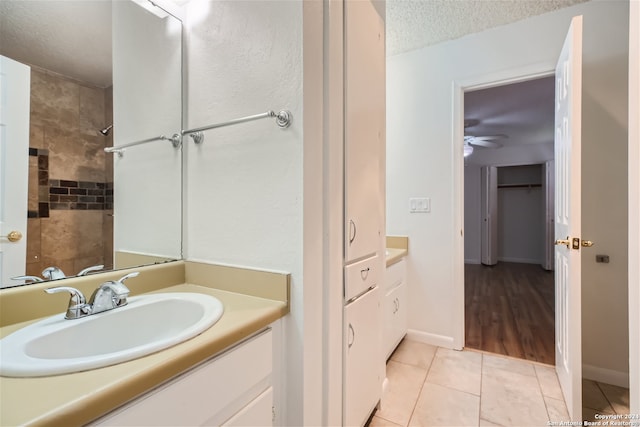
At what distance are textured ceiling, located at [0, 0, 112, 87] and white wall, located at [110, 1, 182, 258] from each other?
1.9 inches

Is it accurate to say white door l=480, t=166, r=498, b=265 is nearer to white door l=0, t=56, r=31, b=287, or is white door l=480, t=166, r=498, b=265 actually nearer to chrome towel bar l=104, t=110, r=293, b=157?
chrome towel bar l=104, t=110, r=293, b=157

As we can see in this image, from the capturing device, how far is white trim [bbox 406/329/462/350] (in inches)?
88.4

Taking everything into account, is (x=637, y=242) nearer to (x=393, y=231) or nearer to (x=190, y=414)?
(x=190, y=414)

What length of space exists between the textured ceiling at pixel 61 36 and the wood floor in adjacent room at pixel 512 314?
2901 millimetres

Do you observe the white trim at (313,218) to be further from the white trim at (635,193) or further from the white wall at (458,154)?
the white wall at (458,154)

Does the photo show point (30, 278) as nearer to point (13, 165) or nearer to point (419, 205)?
point (13, 165)

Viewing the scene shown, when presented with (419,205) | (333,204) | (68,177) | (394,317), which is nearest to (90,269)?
(68,177)

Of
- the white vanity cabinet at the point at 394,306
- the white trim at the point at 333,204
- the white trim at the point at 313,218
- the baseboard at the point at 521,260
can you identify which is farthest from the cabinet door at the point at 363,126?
the baseboard at the point at 521,260

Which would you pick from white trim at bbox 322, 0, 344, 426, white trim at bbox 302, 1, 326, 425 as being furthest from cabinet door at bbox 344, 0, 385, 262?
white trim at bbox 302, 1, 326, 425

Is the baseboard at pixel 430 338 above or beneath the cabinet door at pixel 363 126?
beneath

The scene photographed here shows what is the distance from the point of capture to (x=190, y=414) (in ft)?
2.18

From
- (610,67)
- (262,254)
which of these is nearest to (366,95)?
(262,254)

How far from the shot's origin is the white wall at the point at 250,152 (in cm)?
97

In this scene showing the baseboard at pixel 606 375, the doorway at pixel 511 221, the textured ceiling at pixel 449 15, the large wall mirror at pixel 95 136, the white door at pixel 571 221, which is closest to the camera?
the large wall mirror at pixel 95 136
